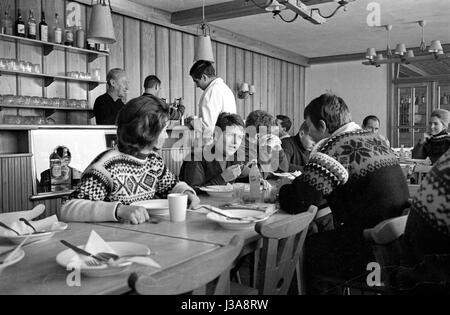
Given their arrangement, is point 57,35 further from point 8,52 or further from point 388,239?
point 388,239

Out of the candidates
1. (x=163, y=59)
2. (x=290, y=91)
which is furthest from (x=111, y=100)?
(x=290, y=91)

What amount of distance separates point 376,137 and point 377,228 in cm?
51

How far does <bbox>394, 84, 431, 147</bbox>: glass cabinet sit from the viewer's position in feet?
33.4

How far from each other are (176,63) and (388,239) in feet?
19.8

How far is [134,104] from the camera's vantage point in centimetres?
223

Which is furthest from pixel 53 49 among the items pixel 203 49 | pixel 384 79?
pixel 384 79

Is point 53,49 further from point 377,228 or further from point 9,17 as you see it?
point 377,228

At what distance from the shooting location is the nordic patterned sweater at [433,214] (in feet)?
4.20

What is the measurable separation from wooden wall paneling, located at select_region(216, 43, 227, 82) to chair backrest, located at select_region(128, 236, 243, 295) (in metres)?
7.27

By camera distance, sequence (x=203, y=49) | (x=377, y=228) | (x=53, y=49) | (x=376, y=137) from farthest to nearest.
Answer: (x=53, y=49) < (x=203, y=49) < (x=376, y=137) < (x=377, y=228)

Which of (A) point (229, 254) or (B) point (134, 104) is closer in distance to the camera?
(A) point (229, 254)

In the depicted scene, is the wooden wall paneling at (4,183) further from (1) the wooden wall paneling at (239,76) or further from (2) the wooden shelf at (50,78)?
(1) the wooden wall paneling at (239,76)

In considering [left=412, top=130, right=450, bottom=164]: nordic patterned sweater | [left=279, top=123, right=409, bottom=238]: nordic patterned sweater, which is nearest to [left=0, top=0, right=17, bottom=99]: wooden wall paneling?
[left=279, top=123, right=409, bottom=238]: nordic patterned sweater

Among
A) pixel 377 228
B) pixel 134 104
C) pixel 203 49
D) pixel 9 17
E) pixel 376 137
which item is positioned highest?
pixel 9 17
